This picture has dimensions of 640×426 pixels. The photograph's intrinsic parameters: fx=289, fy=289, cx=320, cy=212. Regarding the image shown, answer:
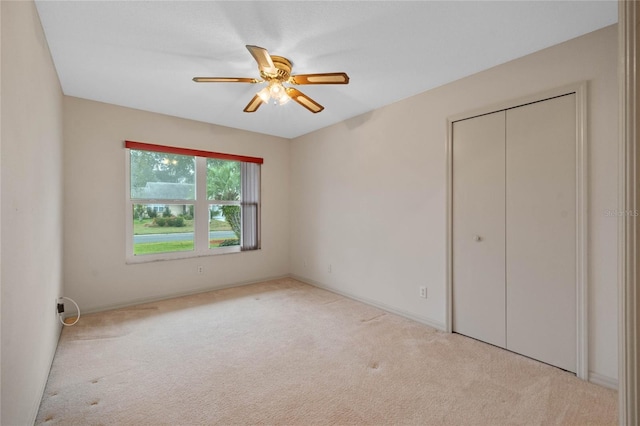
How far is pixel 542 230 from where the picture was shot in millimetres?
2258

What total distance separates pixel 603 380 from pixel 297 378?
2079 mm

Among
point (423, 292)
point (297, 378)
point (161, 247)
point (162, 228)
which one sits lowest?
point (297, 378)

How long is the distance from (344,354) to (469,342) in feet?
3.84

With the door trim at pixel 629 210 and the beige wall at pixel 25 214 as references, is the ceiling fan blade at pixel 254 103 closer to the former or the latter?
the beige wall at pixel 25 214

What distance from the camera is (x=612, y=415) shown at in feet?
5.51

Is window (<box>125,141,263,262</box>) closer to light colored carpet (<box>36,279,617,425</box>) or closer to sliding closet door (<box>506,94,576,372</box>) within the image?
light colored carpet (<box>36,279,617,425</box>)

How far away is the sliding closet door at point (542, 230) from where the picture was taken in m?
2.13

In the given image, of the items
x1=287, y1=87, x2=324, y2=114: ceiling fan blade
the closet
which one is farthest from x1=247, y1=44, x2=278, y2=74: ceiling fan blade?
the closet

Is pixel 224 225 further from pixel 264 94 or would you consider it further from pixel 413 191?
pixel 413 191

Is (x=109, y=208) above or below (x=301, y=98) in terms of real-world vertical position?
below

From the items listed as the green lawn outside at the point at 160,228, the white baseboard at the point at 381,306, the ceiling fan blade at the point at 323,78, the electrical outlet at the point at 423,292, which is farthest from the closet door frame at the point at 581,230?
the green lawn outside at the point at 160,228

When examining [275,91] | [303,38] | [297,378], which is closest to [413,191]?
[275,91]

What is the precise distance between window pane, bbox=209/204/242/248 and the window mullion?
11cm

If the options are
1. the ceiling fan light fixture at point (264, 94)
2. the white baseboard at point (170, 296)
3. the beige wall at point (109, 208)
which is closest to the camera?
the ceiling fan light fixture at point (264, 94)
